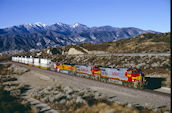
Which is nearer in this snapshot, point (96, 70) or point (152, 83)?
point (152, 83)

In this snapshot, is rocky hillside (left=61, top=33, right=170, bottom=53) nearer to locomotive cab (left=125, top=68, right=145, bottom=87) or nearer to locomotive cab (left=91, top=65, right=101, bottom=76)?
locomotive cab (left=91, top=65, right=101, bottom=76)

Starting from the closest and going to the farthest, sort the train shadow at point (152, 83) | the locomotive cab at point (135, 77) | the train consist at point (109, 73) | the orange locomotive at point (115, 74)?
the locomotive cab at point (135, 77)
the train shadow at point (152, 83)
the orange locomotive at point (115, 74)
the train consist at point (109, 73)

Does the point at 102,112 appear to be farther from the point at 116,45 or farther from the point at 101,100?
the point at 116,45

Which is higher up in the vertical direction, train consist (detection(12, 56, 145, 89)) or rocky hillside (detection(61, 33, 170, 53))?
rocky hillside (detection(61, 33, 170, 53))

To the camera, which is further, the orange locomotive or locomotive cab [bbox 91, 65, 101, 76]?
locomotive cab [bbox 91, 65, 101, 76]

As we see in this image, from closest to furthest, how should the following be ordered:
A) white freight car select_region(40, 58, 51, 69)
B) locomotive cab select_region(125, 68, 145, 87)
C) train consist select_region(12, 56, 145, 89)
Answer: locomotive cab select_region(125, 68, 145, 87) → train consist select_region(12, 56, 145, 89) → white freight car select_region(40, 58, 51, 69)

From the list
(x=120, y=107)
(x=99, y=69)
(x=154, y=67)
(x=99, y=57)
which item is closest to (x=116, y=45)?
(x=99, y=57)

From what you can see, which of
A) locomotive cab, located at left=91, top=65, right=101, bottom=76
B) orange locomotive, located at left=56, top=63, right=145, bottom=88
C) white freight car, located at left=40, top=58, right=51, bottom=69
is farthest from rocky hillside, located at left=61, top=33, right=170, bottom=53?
locomotive cab, located at left=91, top=65, right=101, bottom=76

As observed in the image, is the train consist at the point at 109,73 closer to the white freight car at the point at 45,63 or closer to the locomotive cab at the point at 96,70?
the locomotive cab at the point at 96,70

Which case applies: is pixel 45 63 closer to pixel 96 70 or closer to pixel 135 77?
pixel 96 70

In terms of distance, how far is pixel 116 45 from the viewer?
99.8m

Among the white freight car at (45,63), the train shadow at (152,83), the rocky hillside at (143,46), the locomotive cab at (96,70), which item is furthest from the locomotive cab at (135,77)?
the rocky hillside at (143,46)

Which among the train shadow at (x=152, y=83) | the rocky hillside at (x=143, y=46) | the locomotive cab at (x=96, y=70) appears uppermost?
the rocky hillside at (x=143, y=46)

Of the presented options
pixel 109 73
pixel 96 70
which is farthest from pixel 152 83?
pixel 96 70
